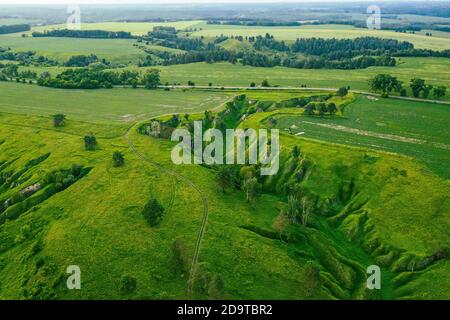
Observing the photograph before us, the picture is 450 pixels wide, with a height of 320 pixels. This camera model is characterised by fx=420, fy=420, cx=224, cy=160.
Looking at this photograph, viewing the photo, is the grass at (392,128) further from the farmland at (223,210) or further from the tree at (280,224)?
the tree at (280,224)

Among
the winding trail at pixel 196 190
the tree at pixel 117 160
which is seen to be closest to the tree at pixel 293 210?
the winding trail at pixel 196 190

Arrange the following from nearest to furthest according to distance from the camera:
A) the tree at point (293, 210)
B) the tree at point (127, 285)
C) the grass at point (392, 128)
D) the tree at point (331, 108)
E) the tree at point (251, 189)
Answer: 1. the tree at point (127, 285)
2. the tree at point (293, 210)
3. the tree at point (251, 189)
4. the grass at point (392, 128)
5. the tree at point (331, 108)

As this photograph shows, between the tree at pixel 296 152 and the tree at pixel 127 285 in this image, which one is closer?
the tree at pixel 127 285

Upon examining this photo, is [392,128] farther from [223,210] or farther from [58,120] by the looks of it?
[58,120]

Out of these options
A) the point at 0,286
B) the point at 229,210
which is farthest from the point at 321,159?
the point at 0,286

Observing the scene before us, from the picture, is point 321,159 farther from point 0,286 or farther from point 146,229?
point 0,286

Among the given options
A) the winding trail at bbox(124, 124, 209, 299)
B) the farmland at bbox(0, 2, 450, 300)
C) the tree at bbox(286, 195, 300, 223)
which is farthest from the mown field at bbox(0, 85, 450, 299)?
the tree at bbox(286, 195, 300, 223)

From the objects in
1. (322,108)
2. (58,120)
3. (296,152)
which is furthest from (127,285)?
(322,108)
